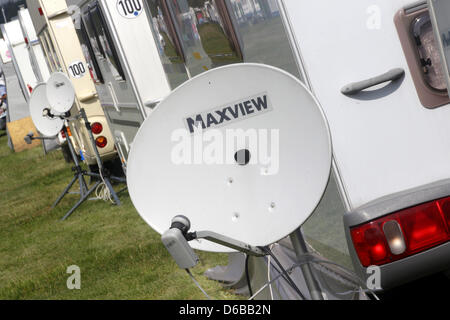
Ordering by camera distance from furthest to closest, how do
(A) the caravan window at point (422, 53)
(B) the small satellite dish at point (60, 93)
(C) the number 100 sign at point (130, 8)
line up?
(B) the small satellite dish at point (60, 93) < (C) the number 100 sign at point (130, 8) < (A) the caravan window at point (422, 53)

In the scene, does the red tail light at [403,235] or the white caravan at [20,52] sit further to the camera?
the white caravan at [20,52]

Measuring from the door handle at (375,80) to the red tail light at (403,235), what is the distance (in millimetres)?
470

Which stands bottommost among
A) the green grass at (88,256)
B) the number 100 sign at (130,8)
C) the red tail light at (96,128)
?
the green grass at (88,256)

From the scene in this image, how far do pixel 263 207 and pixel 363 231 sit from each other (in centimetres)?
37

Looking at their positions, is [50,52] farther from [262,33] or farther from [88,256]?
[262,33]

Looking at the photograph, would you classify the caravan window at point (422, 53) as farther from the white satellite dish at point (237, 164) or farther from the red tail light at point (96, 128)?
the red tail light at point (96, 128)

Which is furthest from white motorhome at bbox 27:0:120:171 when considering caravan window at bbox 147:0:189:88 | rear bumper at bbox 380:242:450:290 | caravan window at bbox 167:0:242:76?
rear bumper at bbox 380:242:450:290

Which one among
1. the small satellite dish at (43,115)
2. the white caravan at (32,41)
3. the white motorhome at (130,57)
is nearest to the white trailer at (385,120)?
the white motorhome at (130,57)

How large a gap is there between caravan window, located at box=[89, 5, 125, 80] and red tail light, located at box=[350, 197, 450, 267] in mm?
3568

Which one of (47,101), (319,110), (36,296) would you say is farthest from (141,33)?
(47,101)

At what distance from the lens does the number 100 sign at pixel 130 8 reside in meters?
5.30

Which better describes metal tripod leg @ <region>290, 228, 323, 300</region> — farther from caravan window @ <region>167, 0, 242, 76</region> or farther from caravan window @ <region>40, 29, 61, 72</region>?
caravan window @ <region>40, 29, 61, 72</region>
